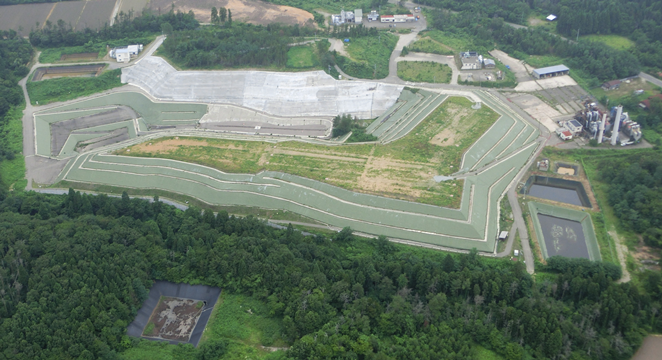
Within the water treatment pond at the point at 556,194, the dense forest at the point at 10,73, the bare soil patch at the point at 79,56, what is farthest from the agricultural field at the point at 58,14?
the water treatment pond at the point at 556,194

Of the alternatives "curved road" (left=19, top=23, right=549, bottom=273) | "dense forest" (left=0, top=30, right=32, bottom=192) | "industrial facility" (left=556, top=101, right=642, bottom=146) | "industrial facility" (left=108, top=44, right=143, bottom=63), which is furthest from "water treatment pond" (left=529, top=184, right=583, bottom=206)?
"industrial facility" (left=108, top=44, right=143, bottom=63)

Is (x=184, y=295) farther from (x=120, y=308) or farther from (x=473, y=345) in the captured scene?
(x=473, y=345)

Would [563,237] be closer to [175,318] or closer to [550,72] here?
[550,72]

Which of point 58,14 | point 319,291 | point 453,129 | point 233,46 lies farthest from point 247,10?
point 319,291

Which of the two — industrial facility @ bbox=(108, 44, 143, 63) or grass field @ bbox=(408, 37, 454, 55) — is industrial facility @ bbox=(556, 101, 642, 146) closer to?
grass field @ bbox=(408, 37, 454, 55)

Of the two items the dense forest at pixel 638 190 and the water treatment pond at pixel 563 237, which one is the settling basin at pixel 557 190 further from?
the water treatment pond at pixel 563 237

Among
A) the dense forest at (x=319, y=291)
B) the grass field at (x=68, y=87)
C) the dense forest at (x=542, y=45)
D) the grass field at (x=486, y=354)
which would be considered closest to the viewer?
the dense forest at (x=319, y=291)

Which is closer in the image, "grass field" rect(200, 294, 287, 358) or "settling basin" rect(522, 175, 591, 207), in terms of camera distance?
"grass field" rect(200, 294, 287, 358)
